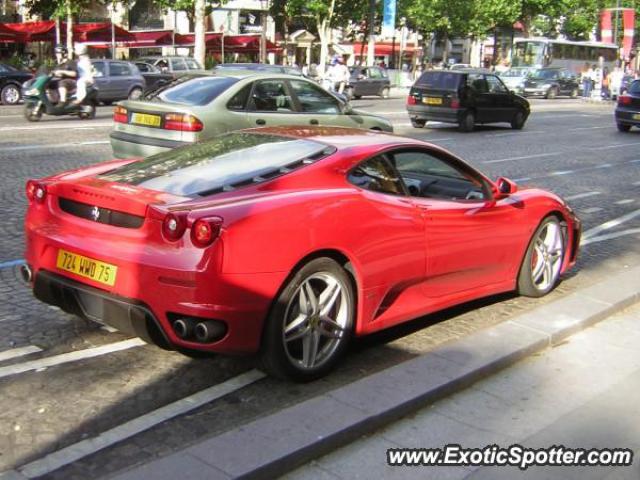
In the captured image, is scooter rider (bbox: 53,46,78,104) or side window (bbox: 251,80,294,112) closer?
side window (bbox: 251,80,294,112)

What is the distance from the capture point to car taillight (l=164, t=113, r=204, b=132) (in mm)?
10164

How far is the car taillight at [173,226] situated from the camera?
12.4 feet

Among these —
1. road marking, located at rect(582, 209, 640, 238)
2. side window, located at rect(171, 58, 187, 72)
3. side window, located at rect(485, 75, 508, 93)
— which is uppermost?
side window, located at rect(171, 58, 187, 72)

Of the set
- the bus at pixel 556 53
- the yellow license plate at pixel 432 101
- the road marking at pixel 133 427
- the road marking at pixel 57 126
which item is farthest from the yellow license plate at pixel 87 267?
the bus at pixel 556 53

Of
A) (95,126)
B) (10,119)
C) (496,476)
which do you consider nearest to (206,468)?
(496,476)

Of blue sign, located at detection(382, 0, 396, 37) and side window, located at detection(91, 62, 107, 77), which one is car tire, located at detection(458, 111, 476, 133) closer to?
side window, located at detection(91, 62, 107, 77)

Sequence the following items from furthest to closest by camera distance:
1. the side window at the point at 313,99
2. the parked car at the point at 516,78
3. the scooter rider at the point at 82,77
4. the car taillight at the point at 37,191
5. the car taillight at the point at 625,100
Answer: the parked car at the point at 516,78 < the car taillight at the point at 625,100 < the scooter rider at the point at 82,77 < the side window at the point at 313,99 < the car taillight at the point at 37,191

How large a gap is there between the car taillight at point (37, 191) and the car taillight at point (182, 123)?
18.6 ft

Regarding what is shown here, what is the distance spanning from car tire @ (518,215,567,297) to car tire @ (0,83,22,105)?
2173 centimetres

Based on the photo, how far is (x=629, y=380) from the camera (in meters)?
4.59

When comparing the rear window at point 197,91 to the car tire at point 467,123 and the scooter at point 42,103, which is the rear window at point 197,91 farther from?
the car tire at point 467,123

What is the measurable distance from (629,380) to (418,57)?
7480 centimetres

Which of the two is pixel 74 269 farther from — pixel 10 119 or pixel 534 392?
pixel 10 119

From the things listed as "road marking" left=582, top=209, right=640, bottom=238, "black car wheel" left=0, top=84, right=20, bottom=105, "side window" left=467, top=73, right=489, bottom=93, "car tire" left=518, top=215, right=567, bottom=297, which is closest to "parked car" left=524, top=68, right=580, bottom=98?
"side window" left=467, top=73, right=489, bottom=93
